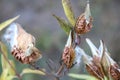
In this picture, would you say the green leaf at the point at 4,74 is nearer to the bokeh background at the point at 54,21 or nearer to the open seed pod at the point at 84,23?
the open seed pod at the point at 84,23

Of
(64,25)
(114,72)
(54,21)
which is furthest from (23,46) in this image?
(54,21)

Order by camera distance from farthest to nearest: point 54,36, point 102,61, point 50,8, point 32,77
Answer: point 50,8, point 54,36, point 32,77, point 102,61

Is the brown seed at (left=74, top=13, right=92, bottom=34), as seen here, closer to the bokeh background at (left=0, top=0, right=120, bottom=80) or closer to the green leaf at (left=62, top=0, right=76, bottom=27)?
the green leaf at (left=62, top=0, right=76, bottom=27)

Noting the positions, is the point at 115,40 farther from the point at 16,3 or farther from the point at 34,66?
the point at 34,66

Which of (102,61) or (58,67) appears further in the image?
(58,67)

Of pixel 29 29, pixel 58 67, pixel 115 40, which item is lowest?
pixel 115 40

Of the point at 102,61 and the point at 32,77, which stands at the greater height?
the point at 102,61

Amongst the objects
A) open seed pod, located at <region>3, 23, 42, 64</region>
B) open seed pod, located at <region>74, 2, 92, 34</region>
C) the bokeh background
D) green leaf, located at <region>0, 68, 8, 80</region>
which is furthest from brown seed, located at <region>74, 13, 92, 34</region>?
the bokeh background

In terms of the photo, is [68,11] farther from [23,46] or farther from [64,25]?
[23,46]

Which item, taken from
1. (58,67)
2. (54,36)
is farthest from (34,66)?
(54,36)

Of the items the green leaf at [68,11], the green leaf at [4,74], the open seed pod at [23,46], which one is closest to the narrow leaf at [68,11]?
the green leaf at [68,11]
